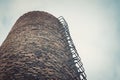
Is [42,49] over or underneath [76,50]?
underneath

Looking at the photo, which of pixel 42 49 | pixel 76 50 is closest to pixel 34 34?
pixel 42 49

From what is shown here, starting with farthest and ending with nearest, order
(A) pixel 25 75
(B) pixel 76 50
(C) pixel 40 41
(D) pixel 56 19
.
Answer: (D) pixel 56 19, (B) pixel 76 50, (C) pixel 40 41, (A) pixel 25 75

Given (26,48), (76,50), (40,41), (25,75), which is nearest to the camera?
(25,75)

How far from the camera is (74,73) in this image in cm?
848

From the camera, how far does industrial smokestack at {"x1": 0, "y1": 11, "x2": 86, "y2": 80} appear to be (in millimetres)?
Answer: 6801

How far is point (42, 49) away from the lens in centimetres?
796

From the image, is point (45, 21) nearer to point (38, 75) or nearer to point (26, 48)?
point (26, 48)

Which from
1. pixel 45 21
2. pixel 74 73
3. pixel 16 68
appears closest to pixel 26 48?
pixel 16 68

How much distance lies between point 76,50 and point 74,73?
2319 millimetres

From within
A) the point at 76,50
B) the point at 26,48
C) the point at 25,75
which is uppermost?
the point at 76,50

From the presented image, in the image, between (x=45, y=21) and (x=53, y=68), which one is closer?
(x=53, y=68)

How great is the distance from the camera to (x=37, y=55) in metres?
7.52

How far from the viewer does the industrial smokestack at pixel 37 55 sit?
22.3ft

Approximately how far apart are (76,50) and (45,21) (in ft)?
6.86
